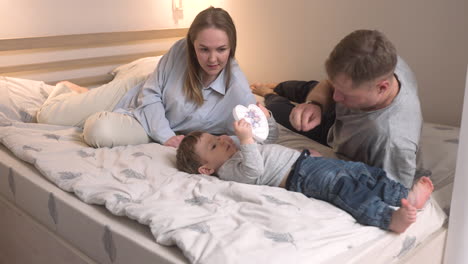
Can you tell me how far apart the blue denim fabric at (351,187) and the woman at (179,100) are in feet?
2.00

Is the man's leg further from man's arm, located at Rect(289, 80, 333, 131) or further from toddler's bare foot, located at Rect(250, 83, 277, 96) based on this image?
man's arm, located at Rect(289, 80, 333, 131)

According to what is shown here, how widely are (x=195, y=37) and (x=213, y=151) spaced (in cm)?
55

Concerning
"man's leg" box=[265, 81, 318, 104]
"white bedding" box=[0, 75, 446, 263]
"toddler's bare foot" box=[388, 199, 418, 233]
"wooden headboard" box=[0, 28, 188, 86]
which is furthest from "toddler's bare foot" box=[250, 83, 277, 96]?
"toddler's bare foot" box=[388, 199, 418, 233]

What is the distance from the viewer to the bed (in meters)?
1.05

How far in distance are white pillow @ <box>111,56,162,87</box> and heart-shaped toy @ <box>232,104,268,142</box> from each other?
88 centimetres

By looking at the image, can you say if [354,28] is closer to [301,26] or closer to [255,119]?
[301,26]

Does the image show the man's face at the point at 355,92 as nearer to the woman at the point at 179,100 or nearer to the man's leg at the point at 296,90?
the woman at the point at 179,100

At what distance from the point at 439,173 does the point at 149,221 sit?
950mm

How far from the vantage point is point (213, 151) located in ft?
4.84

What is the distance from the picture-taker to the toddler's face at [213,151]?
1471 millimetres

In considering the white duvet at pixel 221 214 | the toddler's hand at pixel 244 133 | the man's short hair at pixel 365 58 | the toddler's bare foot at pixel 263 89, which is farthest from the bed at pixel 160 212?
the toddler's bare foot at pixel 263 89

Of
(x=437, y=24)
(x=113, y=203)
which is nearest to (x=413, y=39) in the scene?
(x=437, y=24)

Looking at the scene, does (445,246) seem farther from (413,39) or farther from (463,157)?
(413,39)

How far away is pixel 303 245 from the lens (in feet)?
3.37
